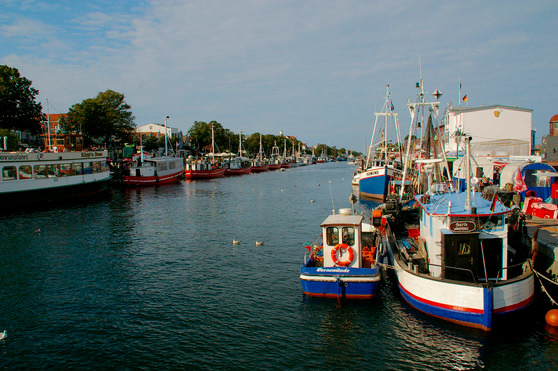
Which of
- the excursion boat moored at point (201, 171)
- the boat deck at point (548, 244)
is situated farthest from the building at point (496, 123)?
the excursion boat moored at point (201, 171)

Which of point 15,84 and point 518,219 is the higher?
point 15,84

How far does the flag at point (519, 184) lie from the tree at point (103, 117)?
87271mm

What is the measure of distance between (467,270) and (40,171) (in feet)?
167

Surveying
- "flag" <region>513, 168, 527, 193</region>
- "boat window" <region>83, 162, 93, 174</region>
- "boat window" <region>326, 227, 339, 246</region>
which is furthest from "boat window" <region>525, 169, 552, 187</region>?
"boat window" <region>83, 162, 93, 174</region>

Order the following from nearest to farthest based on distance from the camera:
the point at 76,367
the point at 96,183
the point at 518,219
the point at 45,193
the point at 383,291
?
the point at 76,367
the point at 383,291
the point at 518,219
the point at 45,193
the point at 96,183

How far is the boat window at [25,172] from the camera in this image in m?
46.7

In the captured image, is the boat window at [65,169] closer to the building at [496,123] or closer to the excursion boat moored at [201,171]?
the excursion boat moored at [201,171]

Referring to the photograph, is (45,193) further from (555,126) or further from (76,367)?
(555,126)

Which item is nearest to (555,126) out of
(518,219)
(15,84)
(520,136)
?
(520,136)

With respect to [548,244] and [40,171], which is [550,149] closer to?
[548,244]

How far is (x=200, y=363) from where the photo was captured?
12578mm

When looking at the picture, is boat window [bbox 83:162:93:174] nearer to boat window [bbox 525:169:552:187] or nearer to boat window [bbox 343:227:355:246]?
boat window [bbox 343:227:355:246]

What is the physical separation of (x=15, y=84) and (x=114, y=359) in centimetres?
7636

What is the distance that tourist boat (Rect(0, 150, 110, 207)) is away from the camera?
44.9 m
